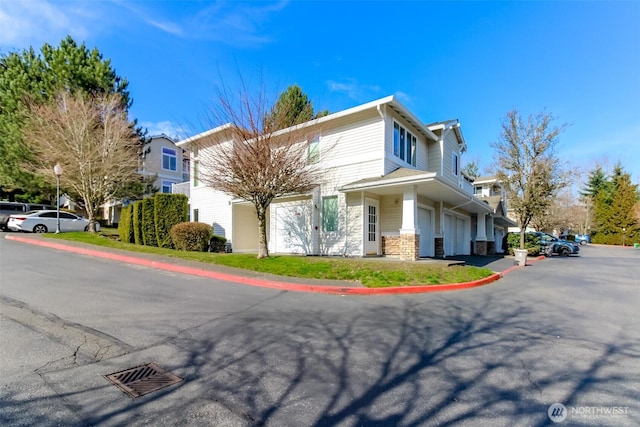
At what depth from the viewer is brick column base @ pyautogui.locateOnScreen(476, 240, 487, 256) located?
70.9ft

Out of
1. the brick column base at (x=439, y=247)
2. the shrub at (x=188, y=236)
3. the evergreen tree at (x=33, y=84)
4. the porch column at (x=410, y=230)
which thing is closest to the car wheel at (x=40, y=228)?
the evergreen tree at (x=33, y=84)

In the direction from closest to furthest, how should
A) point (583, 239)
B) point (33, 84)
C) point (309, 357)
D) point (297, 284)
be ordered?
1. point (309, 357)
2. point (297, 284)
3. point (33, 84)
4. point (583, 239)

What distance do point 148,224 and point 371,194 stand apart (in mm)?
10947

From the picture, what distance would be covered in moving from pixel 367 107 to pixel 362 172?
268 centimetres

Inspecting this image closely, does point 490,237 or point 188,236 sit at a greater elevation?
point 188,236

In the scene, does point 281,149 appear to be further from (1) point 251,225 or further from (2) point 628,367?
(2) point 628,367

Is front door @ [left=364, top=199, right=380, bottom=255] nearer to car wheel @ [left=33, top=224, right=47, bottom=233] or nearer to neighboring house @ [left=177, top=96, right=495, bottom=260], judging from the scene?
neighboring house @ [left=177, top=96, right=495, bottom=260]

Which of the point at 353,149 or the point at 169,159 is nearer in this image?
the point at 353,149

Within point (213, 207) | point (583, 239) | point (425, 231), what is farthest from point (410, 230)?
point (583, 239)

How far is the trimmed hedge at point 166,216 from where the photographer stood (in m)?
15.6

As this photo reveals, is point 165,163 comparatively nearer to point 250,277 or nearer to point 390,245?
point 390,245

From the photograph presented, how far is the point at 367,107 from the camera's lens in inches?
517

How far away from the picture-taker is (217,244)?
664 inches

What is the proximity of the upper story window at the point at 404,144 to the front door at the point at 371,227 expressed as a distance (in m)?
2.50
